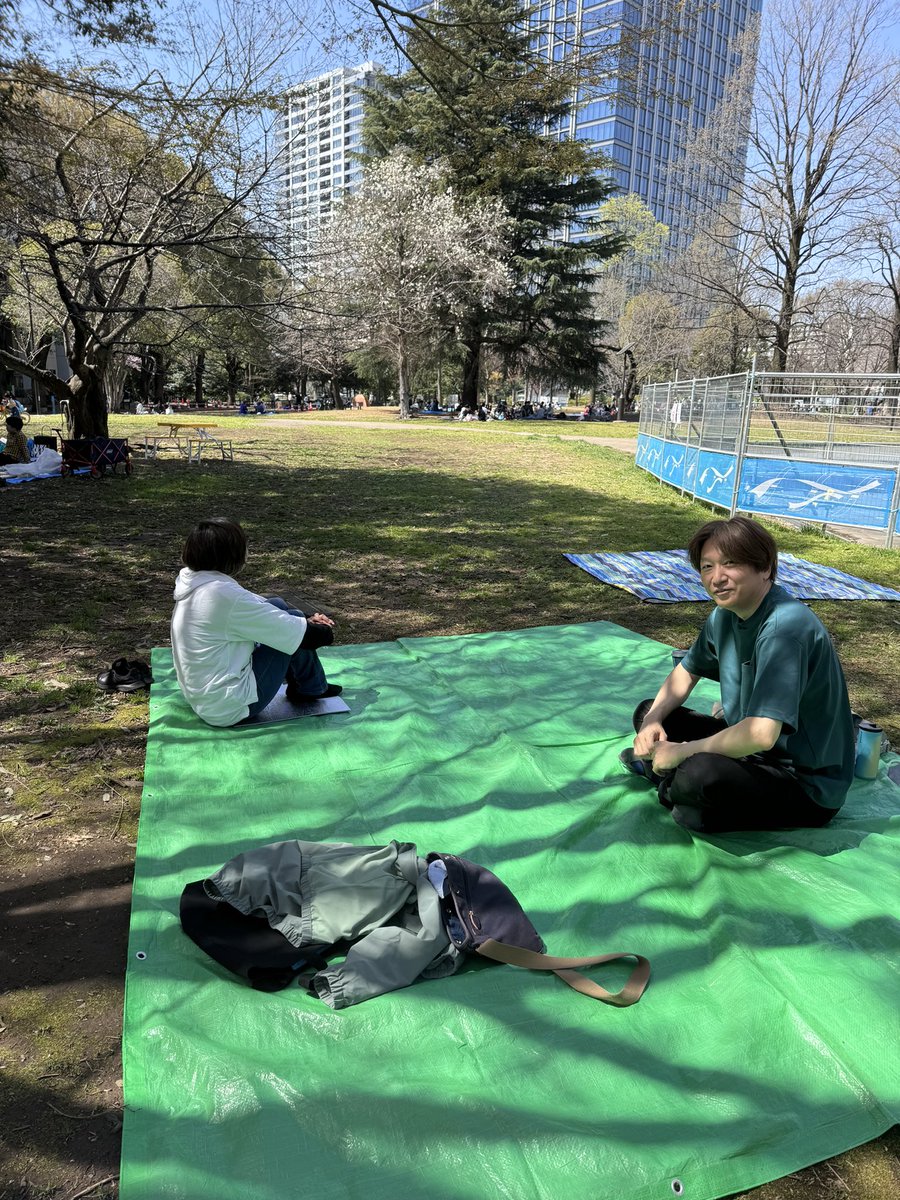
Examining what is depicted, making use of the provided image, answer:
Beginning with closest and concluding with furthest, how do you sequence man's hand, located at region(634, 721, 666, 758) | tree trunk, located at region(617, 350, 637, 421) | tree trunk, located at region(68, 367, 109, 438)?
man's hand, located at region(634, 721, 666, 758) < tree trunk, located at region(68, 367, 109, 438) < tree trunk, located at region(617, 350, 637, 421)

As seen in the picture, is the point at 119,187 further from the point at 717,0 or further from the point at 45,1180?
the point at 45,1180

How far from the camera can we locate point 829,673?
2658mm

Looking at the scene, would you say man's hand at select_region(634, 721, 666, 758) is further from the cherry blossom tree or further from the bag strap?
the cherry blossom tree

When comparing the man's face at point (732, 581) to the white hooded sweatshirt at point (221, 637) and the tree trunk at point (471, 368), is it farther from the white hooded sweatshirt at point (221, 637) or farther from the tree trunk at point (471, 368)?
the tree trunk at point (471, 368)

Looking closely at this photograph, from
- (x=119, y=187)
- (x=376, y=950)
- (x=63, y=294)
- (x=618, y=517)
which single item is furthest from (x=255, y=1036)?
(x=119, y=187)

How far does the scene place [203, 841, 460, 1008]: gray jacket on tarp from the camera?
2.19 meters

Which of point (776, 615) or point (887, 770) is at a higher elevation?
point (776, 615)

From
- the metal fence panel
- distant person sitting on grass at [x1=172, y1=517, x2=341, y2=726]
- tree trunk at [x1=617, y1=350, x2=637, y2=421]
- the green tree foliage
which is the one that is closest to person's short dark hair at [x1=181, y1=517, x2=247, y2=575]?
distant person sitting on grass at [x1=172, y1=517, x2=341, y2=726]

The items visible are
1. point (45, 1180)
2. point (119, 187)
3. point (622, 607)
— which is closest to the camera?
point (45, 1180)

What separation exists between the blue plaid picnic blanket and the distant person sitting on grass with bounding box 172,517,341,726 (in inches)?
150

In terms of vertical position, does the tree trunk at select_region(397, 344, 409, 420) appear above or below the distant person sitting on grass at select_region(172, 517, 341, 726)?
above

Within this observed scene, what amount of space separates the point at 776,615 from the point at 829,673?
0.28 meters

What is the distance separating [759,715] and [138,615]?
476 centimetres

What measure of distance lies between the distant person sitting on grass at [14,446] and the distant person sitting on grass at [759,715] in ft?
45.7
